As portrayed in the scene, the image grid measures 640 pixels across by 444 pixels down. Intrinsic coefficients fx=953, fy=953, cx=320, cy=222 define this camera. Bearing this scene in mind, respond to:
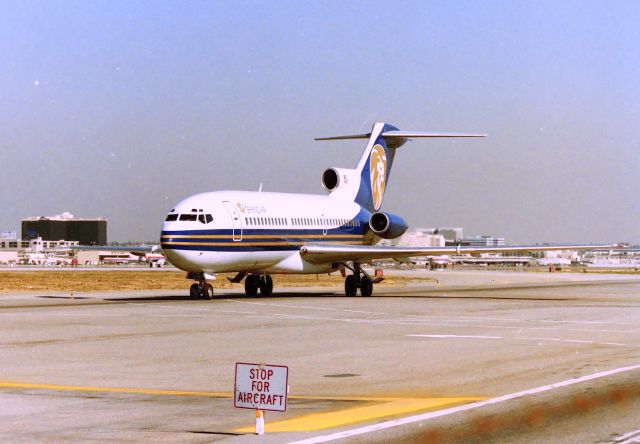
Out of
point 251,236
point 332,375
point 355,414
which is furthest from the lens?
point 251,236

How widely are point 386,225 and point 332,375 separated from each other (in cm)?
3150

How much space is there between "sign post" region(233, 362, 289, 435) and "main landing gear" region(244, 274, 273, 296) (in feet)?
106

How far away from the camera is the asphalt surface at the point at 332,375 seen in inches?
417

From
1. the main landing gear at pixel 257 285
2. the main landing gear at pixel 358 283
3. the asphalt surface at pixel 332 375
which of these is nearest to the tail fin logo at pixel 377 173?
the main landing gear at pixel 358 283

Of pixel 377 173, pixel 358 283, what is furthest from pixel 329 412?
pixel 377 173

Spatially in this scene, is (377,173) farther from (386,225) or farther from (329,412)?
(329,412)

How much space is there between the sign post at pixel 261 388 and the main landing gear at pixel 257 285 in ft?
106

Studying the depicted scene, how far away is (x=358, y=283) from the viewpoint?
4362cm

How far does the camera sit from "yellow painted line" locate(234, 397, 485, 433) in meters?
10.7

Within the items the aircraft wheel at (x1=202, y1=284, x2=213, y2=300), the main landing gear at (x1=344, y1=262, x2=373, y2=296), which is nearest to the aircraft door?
the aircraft wheel at (x1=202, y1=284, x2=213, y2=300)

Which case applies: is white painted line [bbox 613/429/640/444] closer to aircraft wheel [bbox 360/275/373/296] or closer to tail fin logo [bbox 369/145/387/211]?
aircraft wheel [bbox 360/275/373/296]

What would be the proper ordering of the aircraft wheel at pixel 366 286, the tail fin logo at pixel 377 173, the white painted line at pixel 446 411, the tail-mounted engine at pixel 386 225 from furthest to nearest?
the tail fin logo at pixel 377 173 < the tail-mounted engine at pixel 386 225 < the aircraft wheel at pixel 366 286 < the white painted line at pixel 446 411

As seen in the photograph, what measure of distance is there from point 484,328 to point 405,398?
1155 centimetres

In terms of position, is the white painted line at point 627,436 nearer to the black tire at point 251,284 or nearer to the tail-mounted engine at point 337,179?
the black tire at point 251,284
